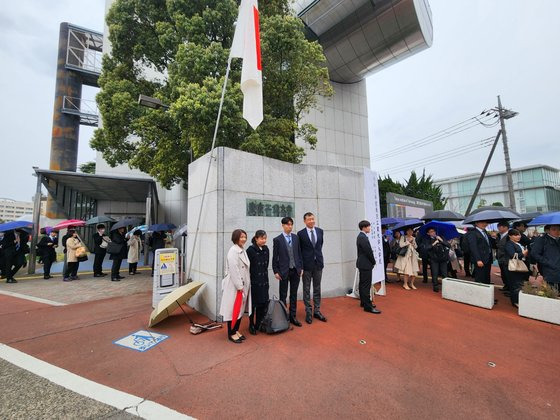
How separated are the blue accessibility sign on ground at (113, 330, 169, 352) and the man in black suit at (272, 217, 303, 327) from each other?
6.77 ft

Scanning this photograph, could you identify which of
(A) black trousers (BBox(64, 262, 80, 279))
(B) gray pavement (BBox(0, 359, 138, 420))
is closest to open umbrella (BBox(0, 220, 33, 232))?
(A) black trousers (BBox(64, 262, 80, 279))

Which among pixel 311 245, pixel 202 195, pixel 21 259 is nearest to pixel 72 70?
pixel 21 259

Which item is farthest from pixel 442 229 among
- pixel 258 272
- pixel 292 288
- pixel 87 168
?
pixel 87 168

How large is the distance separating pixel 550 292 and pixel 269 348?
211 inches

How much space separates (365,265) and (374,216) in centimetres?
190

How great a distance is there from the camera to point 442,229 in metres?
7.87

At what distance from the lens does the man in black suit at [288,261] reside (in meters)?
4.38

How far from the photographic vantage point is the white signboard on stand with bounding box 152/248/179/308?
17.8 ft

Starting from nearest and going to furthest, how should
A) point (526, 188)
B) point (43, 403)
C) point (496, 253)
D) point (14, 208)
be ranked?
point (43, 403), point (496, 253), point (526, 188), point (14, 208)

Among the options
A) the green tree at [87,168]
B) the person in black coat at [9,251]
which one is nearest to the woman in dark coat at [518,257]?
the person in black coat at [9,251]

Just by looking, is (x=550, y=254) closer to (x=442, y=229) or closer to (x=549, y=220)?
(x=549, y=220)

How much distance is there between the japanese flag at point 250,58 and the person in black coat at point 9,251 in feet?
29.2

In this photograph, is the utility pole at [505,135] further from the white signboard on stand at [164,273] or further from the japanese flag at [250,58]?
the white signboard on stand at [164,273]

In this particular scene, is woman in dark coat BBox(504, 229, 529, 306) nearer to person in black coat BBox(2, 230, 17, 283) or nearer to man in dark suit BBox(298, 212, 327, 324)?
man in dark suit BBox(298, 212, 327, 324)
